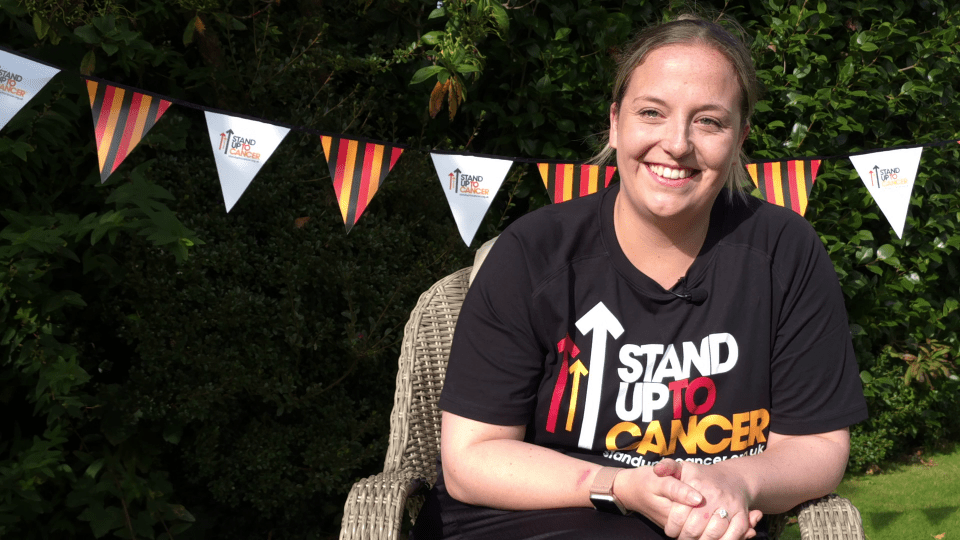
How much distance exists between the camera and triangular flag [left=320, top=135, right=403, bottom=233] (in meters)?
2.79

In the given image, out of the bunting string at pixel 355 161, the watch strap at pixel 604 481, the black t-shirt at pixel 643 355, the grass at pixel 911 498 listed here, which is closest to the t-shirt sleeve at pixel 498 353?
the black t-shirt at pixel 643 355

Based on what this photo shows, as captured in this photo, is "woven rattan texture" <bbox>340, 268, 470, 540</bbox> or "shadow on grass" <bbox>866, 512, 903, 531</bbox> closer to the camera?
"woven rattan texture" <bbox>340, 268, 470, 540</bbox>

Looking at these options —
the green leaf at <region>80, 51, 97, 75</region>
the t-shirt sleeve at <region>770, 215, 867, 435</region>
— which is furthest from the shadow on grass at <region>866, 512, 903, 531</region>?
the green leaf at <region>80, 51, 97, 75</region>

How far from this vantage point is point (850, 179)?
4078 millimetres

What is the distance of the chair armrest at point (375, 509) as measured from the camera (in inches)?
72.1

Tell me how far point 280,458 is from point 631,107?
6.71 ft

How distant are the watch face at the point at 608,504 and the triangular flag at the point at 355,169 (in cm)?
142

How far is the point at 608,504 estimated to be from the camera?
5.54 feet

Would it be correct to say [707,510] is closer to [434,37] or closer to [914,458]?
[434,37]

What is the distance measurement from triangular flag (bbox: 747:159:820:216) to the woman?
47.4 inches

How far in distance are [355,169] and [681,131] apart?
52.0 inches

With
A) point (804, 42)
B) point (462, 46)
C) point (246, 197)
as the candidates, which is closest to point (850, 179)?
point (804, 42)

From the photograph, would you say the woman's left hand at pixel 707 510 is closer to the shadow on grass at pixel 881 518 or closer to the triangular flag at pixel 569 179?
the triangular flag at pixel 569 179

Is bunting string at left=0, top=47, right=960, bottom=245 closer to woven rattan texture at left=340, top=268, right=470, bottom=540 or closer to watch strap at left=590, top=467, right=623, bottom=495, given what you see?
woven rattan texture at left=340, top=268, right=470, bottom=540
